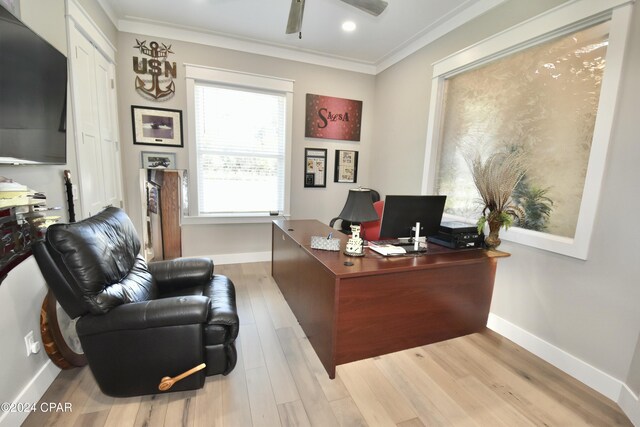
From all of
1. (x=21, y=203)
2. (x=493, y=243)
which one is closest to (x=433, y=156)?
(x=493, y=243)

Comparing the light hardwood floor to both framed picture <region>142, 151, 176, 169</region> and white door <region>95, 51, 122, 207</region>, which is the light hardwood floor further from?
framed picture <region>142, 151, 176, 169</region>

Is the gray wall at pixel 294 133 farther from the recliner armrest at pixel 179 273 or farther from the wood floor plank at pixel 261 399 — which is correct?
the wood floor plank at pixel 261 399

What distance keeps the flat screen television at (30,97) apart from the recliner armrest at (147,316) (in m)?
0.86

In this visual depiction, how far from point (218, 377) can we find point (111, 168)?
240cm

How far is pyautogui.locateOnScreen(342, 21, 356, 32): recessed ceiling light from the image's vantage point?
2.96m

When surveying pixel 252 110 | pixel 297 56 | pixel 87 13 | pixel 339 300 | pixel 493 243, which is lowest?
pixel 339 300

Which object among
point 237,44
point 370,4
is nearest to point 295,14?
point 370,4

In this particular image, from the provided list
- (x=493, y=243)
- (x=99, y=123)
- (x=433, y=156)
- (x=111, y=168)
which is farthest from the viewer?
(x=433, y=156)

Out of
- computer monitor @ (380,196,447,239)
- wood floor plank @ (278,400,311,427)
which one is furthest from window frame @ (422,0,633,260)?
wood floor plank @ (278,400,311,427)

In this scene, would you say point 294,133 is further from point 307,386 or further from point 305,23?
point 307,386

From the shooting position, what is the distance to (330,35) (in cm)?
324

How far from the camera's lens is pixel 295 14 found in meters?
2.10

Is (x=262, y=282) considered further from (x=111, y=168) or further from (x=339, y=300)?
(x=111, y=168)

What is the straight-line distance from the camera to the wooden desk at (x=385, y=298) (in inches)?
69.7
